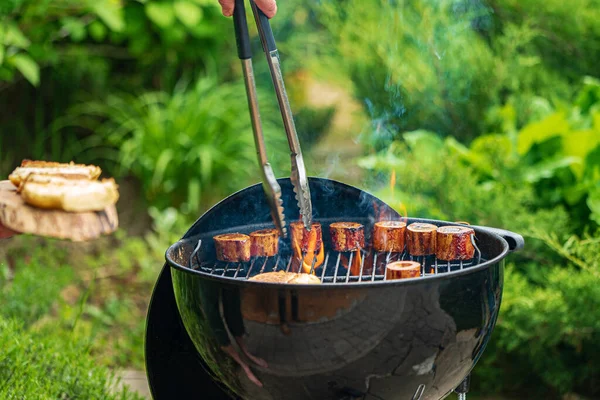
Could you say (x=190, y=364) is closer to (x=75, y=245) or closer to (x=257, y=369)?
(x=257, y=369)

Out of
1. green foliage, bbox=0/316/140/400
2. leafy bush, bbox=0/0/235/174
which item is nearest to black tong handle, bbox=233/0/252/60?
green foliage, bbox=0/316/140/400

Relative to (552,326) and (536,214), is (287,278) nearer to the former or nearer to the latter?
(552,326)

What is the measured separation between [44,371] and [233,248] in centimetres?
86

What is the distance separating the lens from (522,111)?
3.75m

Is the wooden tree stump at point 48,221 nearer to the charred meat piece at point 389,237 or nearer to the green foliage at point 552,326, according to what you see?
the charred meat piece at point 389,237

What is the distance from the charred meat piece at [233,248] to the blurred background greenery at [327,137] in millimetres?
723

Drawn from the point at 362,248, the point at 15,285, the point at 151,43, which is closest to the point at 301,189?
the point at 362,248

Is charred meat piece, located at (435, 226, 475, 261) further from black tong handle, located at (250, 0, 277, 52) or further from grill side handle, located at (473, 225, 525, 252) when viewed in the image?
black tong handle, located at (250, 0, 277, 52)

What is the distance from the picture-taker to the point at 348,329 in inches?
61.6

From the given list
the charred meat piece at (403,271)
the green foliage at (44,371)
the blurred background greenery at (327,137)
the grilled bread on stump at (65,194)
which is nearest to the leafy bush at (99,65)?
the blurred background greenery at (327,137)

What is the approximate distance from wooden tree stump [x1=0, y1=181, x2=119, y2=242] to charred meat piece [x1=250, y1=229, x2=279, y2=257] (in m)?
0.48

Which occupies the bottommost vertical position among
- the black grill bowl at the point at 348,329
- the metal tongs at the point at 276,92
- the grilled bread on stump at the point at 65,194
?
the black grill bowl at the point at 348,329

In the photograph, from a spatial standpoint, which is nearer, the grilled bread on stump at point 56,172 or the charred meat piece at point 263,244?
the grilled bread on stump at point 56,172

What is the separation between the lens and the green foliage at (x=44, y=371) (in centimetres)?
217
